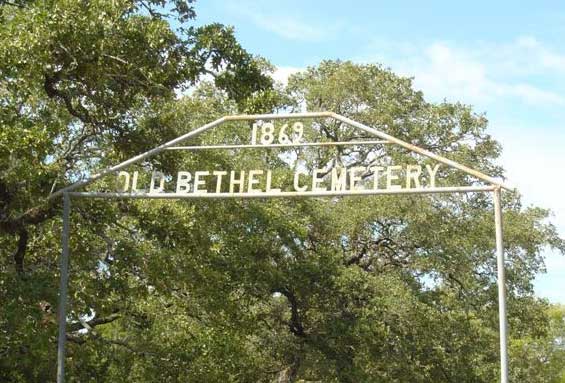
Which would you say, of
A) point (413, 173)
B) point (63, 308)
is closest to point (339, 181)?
point (413, 173)

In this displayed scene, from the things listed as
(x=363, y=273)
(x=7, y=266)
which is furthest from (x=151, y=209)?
(x=363, y=273)

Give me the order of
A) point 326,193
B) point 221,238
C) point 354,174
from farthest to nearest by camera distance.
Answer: point 221,238
point 354,174
point 326,193

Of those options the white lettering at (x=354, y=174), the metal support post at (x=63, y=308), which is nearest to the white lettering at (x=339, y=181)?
the white lettering at (x=354, y=174)

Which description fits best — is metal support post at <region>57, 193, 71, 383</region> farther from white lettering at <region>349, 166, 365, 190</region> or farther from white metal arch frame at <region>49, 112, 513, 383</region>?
white lettering at <region>349, 166, 365, 190</region>

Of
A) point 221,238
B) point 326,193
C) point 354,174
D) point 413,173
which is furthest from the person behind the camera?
point 221,238

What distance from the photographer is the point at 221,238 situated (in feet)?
43.3

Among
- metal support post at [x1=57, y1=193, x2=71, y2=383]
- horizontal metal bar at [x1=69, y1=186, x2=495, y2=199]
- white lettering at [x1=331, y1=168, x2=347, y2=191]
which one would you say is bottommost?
metal support post at [x1=57, y1=193, x2=71, y2=383]

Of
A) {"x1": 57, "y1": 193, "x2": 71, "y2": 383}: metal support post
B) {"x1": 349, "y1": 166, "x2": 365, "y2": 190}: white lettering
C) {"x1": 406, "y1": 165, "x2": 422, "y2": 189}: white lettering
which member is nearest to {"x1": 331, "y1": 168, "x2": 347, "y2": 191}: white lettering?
{"x1": 349, "y1": 166, "x2": 365, "y2": 190}: white lettering

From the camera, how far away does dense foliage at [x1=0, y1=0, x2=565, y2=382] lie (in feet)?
26.2

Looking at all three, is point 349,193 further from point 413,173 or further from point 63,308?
point 63,308

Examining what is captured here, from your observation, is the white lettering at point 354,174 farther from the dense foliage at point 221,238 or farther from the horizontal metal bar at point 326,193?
the dense foliage at point 221,238

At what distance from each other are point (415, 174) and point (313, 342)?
26.7 feet

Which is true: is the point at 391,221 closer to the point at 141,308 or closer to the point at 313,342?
the point at 313,342

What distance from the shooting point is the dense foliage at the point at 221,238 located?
26.2ft
